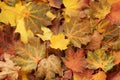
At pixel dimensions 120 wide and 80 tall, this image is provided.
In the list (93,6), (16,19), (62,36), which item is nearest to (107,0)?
(93,6)

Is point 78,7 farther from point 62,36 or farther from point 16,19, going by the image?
point 16,19

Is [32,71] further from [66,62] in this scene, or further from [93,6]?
[93,6]

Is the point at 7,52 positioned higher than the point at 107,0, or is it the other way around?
the point at 107,0

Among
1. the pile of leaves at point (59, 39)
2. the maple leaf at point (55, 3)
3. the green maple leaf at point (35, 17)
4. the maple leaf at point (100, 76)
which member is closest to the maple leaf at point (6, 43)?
the pile of leaves at point (59, 39)

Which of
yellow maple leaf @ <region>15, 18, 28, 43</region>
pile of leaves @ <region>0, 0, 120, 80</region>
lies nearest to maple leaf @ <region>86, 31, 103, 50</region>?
pile of leaves @ <region>0, 0, 120, 80</region>

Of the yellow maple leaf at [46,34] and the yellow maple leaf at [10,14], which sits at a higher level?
the yellow maple leaf at [10,14]

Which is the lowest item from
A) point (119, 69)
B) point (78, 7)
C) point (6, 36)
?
point (119, 69)

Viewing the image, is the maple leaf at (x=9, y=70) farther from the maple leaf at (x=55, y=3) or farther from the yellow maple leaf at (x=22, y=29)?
the maple leaf at (x=55, y=3)
